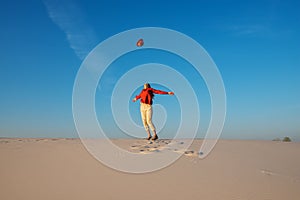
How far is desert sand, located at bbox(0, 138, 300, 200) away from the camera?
378cm

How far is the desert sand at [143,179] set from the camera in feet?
12.4

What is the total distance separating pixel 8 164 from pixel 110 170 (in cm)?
241

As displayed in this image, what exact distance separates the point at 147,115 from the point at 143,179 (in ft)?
25.3

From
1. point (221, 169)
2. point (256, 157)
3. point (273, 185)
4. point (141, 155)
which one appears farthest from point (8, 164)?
point (256, 157)

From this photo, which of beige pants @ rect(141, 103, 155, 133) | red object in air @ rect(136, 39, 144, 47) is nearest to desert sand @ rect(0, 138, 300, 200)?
beige pants @ rect(141, 103, 155, 133)

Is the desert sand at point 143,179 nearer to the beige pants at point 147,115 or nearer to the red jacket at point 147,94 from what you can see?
the beige pants at point 147,115

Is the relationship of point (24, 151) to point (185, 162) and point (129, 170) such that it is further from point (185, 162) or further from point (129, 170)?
point (185, 162)

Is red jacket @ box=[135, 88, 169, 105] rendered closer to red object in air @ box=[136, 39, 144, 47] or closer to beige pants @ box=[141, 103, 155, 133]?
beige pants @ box=[141, 103, 155, 133]

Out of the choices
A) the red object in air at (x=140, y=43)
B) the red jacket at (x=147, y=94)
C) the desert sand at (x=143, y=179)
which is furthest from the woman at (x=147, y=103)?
the desert sand at (x=143, y=179)

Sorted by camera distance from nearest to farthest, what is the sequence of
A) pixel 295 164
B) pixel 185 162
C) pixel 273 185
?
pixel 273 185
pixel 185 162
pixel 295 164

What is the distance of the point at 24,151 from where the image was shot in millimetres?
6801

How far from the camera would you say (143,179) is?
460cm

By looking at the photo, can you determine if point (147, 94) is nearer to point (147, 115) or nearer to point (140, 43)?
point (147, 115)

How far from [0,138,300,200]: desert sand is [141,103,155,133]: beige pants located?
578 cm
